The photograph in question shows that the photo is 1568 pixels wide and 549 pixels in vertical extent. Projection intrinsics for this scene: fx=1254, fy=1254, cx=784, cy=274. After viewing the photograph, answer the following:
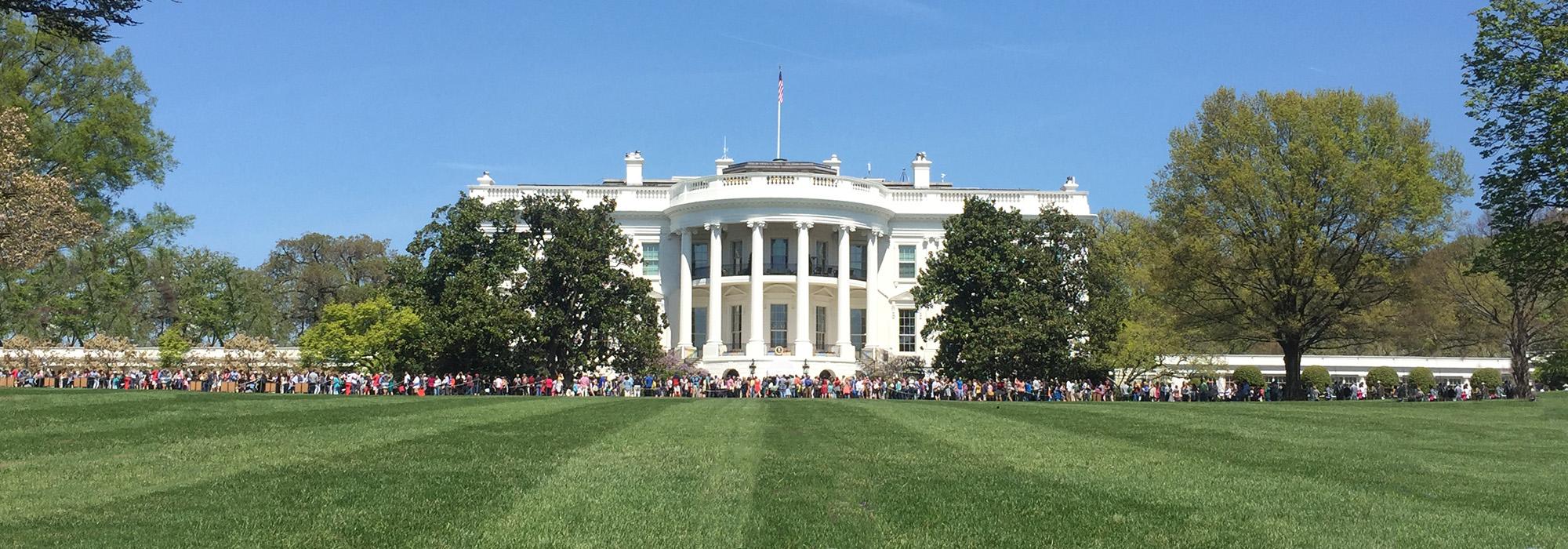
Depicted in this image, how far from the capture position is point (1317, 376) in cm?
6194

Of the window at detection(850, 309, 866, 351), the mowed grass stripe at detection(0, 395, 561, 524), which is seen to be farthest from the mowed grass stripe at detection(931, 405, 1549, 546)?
the window at detection(850, 309, 866, 351)

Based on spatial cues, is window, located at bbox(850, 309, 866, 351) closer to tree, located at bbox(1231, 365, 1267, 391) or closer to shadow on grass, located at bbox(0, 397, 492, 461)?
tree, located at bbox(1231, 365, 1267, 391)

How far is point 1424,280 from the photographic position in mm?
42906

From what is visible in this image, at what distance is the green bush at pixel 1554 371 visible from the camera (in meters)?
47.1

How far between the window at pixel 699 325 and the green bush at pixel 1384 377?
3261cm

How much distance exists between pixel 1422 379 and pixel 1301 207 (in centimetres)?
2820

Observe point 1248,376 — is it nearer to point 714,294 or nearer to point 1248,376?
point 1248,376

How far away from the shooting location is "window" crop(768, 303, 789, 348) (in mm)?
60531

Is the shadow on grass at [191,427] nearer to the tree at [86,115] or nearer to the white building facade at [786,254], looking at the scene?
the tree at [86,115]

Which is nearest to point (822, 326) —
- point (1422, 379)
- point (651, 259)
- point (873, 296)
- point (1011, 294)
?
point (873, 296)

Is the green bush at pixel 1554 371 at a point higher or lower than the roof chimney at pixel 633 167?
lower

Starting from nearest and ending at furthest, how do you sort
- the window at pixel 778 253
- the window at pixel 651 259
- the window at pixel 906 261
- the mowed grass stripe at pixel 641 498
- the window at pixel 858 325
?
the mowed grass stripe at pixel 641 498, the window at pixel 778 253, the window at pixel 858 325, the window at pixel 651 259, the window at pixel 906 261

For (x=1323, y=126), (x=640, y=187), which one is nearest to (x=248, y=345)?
(x=640, y=187)

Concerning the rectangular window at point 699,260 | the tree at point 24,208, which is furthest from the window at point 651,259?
the tree at point 24,208
